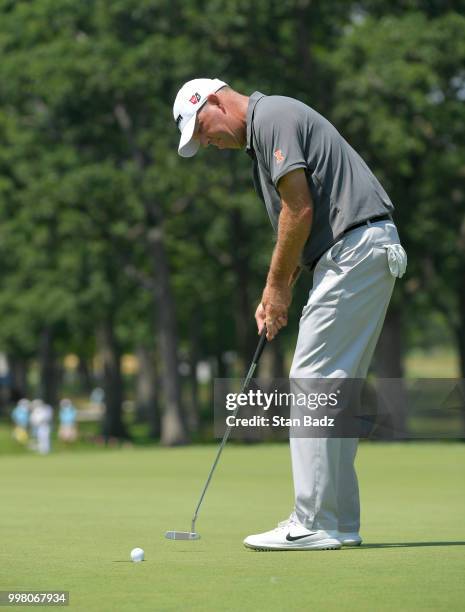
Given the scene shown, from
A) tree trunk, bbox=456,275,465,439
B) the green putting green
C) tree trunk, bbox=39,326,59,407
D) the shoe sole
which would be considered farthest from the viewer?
tree trunk, bbox=39,326,59,407

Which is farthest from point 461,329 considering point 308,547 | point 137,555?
point 137,555

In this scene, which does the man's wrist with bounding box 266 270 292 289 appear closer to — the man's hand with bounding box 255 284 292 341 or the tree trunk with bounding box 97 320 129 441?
the man's hand with bounding box 255 284 292 341

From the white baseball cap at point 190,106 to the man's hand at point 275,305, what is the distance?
0.79 metres

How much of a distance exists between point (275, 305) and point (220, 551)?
3.98 ft

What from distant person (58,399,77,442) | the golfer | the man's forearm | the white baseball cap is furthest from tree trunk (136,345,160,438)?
the man's forearm

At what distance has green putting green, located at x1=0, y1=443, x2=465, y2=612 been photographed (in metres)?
5.19

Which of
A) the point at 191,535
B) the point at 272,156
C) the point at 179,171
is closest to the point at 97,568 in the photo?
the point at 191,535

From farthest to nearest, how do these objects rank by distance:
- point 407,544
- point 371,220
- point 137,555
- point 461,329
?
point 461,329 < point 407,544 < point 371,220 < point 137,555

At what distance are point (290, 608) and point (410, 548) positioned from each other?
2.12m

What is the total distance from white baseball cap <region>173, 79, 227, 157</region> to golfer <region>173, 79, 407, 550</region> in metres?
0.01

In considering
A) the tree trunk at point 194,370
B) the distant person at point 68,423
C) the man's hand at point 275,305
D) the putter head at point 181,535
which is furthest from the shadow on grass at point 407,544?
the tree trunk at point 194,370

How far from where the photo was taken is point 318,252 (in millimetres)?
6953

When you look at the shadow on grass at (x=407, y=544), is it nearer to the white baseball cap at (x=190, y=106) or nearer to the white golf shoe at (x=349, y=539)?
the white golf shoe at (x=349, y=539)

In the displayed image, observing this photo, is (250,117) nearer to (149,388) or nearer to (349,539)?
(349,539)
